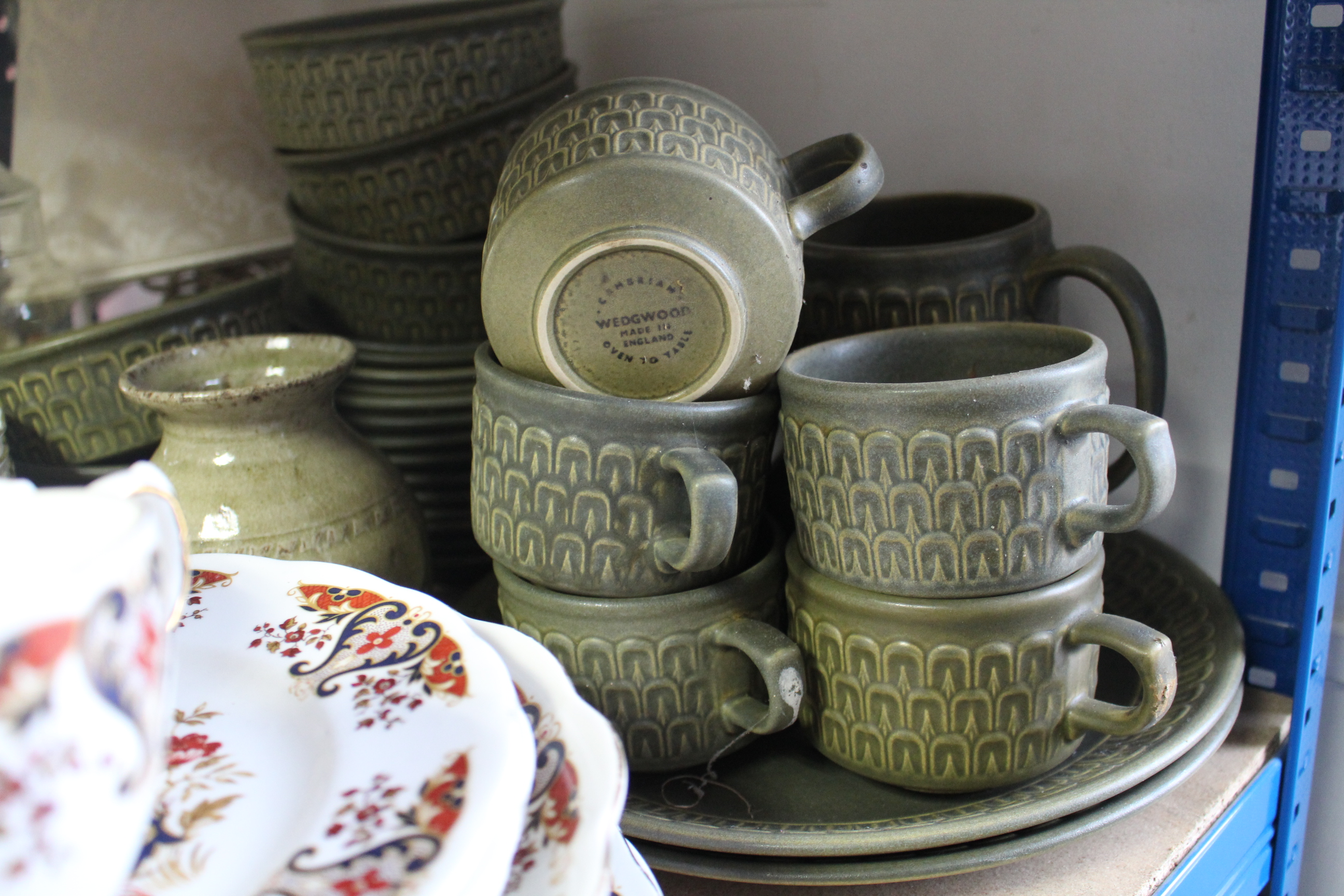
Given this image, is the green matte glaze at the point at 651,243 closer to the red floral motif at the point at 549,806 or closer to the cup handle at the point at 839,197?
the cup handle at the point at 839,197

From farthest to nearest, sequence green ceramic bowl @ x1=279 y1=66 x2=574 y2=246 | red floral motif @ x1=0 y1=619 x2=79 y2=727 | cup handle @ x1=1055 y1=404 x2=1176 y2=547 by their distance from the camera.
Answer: green ceramic bowl @ x1=279 y1=66 x2=574 y2=246
cup handle @ x1=1055 y1=404 x2=1176 y2=547
red floral motif @ x1=0 y1=619 x2=79 y2=727

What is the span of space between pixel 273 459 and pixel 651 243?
10.1 inches

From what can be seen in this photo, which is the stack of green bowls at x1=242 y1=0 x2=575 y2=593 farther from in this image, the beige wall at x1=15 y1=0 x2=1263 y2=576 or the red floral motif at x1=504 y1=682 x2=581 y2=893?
the red floral motif at x1=504 y1=682 x2=581 y2=893

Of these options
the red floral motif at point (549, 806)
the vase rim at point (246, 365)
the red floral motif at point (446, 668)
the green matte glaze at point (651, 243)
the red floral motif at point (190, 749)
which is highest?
the green matte glaze at point (651, 243)

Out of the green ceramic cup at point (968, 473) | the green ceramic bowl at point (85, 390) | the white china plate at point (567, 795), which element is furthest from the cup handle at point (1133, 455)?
the green ceramic bowl at point (85, 390)

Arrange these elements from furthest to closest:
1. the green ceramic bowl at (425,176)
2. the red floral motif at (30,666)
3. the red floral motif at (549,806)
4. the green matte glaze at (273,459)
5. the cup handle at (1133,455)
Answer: the green ceramic bowl at (425,176), the green matte glaze at (273,459), the cup handle at (1133,455), the red floral motif at (549,806), the red floral motif at (30,666)

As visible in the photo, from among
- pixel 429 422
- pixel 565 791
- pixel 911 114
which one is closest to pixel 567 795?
pixel 565 791

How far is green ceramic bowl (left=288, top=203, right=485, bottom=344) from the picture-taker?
0.72 m

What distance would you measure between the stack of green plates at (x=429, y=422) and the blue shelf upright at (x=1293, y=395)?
473 millimetres

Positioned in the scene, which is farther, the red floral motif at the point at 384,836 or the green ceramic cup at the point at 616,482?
the green ceramic cup at the point at 616,482

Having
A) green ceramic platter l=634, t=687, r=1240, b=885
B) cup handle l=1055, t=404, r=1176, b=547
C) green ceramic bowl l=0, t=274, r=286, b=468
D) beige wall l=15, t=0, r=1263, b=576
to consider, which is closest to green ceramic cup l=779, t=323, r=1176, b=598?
cup handle l=1055, t=404, r=1176, b=547

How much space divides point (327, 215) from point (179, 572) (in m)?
0.51

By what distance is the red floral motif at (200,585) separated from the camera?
0.44m

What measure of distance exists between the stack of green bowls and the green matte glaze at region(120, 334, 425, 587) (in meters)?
0.08
